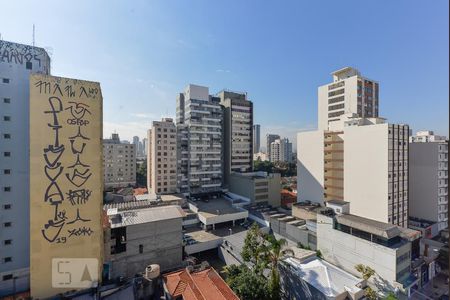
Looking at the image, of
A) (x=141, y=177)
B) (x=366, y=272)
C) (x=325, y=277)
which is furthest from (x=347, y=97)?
(x=141, y=177)

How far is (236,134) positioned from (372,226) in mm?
37453

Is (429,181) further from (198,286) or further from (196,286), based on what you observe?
(196,286)

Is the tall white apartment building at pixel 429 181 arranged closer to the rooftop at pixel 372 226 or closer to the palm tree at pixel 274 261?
the rooftop at pixel 372 226

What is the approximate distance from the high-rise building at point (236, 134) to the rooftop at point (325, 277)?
3423 centimetres

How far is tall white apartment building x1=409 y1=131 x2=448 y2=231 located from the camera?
3562 centimetres

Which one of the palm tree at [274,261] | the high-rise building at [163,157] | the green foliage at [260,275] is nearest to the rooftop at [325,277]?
the palm tree at [274,261]

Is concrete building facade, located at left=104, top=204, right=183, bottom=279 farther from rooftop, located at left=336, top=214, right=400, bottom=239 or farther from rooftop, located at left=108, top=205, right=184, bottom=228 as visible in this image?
rooftop, located at left=336, top=214, right=400, bottom=239

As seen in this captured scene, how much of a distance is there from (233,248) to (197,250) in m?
5.19

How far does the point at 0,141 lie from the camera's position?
60.3 feet

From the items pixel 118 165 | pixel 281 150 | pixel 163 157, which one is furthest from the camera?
pixel 281 150

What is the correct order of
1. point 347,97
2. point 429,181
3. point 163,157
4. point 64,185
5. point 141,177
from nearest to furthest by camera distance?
point 64,185 < point 429,181 < point 347,97 < point 163,157 < point 141,177

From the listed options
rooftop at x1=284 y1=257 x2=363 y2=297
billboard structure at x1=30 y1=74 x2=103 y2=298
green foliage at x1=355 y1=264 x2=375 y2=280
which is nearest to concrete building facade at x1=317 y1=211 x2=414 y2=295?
green foliage at x1=355 y1=264 x2=375 y2=280

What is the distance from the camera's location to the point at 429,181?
120ft

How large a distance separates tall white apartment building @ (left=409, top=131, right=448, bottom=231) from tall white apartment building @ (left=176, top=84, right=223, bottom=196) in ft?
125
